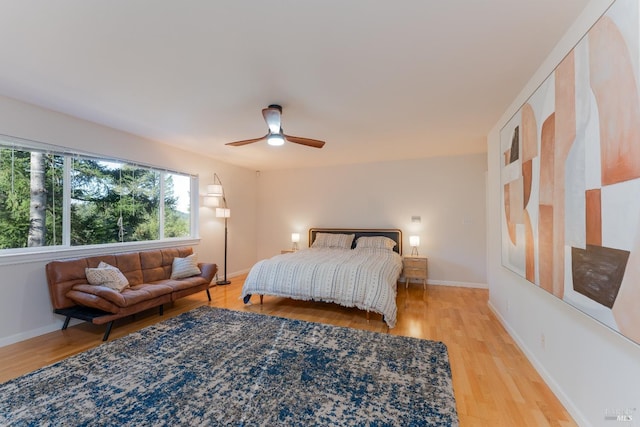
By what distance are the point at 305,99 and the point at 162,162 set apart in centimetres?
289

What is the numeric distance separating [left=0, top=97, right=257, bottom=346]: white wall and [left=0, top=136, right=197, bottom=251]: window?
15 cm

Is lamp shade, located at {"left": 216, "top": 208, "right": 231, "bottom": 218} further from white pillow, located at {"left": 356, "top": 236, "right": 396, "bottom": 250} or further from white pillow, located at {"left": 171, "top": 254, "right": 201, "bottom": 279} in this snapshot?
white pillow, located at {"left": 356, "top": 236, "right": 396, "bottom": 250}

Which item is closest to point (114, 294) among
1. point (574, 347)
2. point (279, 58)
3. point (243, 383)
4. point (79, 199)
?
point (79, 199)

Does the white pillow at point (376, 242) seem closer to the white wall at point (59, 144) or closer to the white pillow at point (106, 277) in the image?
the white wall at point (59, 144)

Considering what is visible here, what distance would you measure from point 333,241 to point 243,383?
3679mm

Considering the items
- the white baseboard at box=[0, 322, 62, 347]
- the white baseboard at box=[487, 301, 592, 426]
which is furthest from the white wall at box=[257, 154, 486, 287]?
the white baseboard at box=[0, 322, 62, 347]

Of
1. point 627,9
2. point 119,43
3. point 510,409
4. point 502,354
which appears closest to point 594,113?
point 627,9

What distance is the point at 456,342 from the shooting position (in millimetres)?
2754

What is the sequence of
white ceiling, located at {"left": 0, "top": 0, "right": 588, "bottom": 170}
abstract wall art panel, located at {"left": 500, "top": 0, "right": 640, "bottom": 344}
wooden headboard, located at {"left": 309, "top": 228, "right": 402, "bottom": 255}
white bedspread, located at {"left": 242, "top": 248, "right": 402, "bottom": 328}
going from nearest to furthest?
abstract wall art panel, located at {"left": 500, "top": 0, "right": 640, "bottom": 344} < white ceiling, located at {"left": 0, "top": 0, "right": 588, "bottom": 170} < white bedspread, located at {"left": 242, "top": 248, "right": 402, "bottom": 328} < wooden headboard, located at {"left": 309, "top": 228, "right": 402, "bottom": 255}

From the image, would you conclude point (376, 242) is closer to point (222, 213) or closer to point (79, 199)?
point (222, 213)

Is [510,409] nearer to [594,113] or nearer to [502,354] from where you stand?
[502,354]

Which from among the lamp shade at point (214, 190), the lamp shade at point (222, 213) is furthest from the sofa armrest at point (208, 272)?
the lamp shade at point (214, 190)

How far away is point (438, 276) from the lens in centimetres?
522

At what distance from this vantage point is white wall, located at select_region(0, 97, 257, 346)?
279 centimetres
